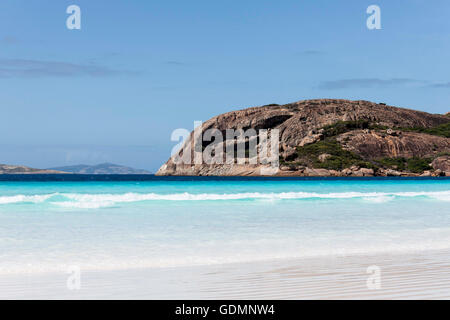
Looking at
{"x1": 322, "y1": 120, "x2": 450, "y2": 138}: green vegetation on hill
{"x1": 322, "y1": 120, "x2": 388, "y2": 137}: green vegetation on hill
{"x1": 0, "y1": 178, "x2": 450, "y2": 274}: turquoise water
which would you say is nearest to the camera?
{"x1": 0, "y1": 178, "x2": 450, "y2": 274}: turquoise water

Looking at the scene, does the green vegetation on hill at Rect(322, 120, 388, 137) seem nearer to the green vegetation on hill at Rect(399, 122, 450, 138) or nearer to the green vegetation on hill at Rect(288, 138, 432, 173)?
the green vegetation on hill at Rect(399, 122, 450, 138)

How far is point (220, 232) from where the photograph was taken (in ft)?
39.3

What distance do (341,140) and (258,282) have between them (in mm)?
102255

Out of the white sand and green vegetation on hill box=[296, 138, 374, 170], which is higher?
green vegetation on hill box=[296, 138, 374, 170]

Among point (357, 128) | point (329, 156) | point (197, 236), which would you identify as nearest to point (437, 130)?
point (357, 128)

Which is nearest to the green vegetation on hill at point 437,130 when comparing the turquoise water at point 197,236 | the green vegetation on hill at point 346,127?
the green vegetation on hill at point 346,127

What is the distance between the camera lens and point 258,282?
624 cm

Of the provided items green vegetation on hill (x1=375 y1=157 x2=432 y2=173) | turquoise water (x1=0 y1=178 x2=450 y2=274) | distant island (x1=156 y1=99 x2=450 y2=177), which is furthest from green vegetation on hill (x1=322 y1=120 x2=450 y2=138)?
turquoise water (x1=0 y1=178 x2=450 y2=274)

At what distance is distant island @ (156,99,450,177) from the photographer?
306ft

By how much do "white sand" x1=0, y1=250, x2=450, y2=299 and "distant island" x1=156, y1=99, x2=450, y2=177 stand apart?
85.4 meters

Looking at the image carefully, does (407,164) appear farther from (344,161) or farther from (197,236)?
(197,236)

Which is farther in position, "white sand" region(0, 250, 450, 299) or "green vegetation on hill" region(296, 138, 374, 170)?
"green vegetation on hill" region(296, 138, 374, 170)
